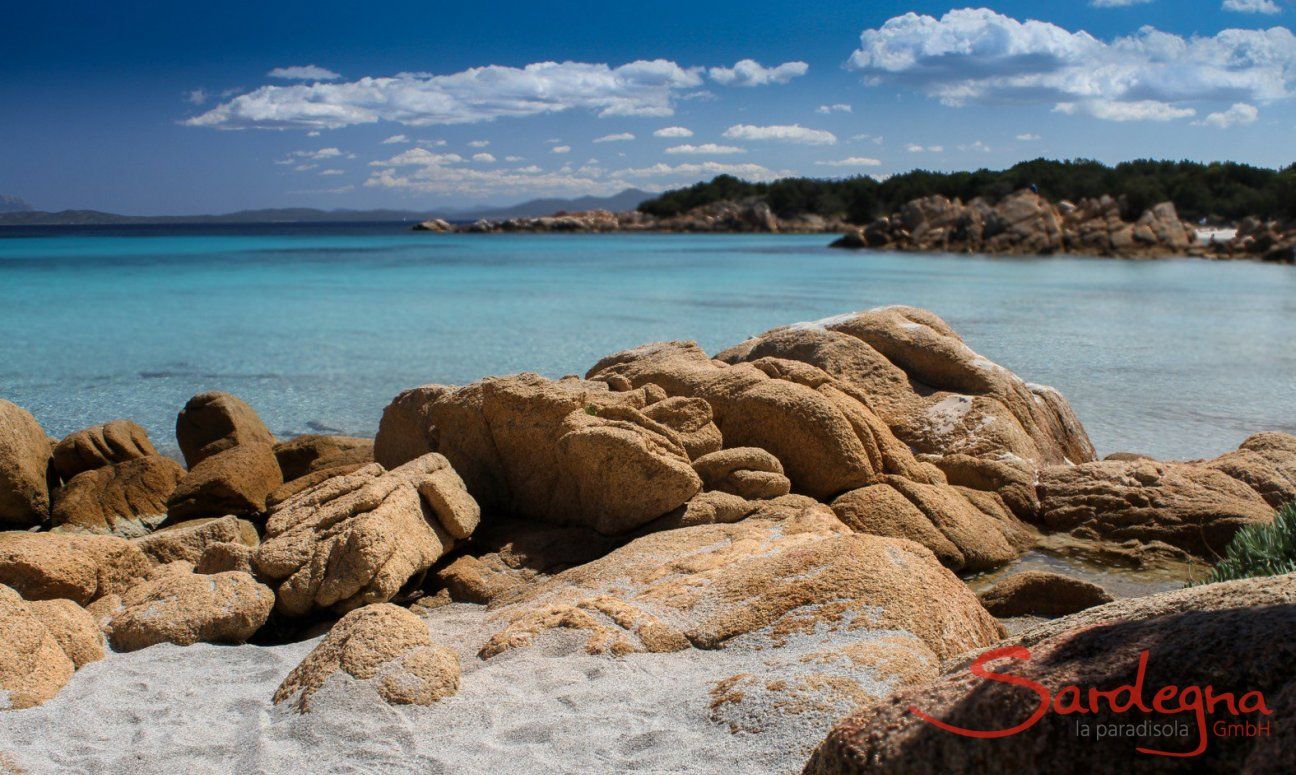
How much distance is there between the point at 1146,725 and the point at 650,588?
3174mm

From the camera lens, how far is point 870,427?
25.5 feet

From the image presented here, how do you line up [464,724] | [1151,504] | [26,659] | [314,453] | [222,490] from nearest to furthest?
1. [464,724]
2. [26,659]
3. [1151,504]
4. [222,490]
5. [314,453]

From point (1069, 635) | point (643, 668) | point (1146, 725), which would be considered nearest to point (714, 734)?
point (643, 668)

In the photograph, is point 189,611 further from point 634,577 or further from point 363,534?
point 634,577

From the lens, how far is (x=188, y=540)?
6.66m

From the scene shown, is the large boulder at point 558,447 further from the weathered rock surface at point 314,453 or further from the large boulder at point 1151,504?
the large boulder at point 1151,504

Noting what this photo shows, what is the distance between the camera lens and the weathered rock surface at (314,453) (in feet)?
30.8

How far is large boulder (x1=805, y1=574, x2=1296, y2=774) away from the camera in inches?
76.7

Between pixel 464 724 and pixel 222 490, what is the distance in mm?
5417

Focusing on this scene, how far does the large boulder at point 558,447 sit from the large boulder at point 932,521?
1.31 m

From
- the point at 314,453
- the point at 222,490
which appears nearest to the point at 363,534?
the point at 222,490

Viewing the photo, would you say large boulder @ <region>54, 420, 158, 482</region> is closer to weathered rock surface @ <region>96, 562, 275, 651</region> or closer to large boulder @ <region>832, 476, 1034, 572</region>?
Answer: weathered rock surface @ <region>96, 562, 275, 651</region>

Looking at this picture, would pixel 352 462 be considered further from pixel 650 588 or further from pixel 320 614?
pixel 650 588

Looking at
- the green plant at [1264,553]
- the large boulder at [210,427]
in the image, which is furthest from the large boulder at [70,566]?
the green plant at [1264,553]
